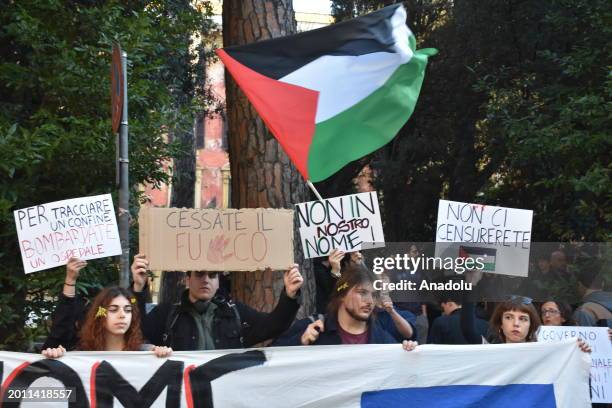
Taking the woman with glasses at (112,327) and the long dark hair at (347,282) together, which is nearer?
the woman with glasses at (112,327)

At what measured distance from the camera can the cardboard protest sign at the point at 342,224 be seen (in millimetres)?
6062

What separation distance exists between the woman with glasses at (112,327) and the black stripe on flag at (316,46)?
218 cm

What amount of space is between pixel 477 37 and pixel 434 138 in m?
2.18

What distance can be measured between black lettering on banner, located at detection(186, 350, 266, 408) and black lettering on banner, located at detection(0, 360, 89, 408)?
53 cm

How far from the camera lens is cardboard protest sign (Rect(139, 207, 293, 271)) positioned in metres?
5.70

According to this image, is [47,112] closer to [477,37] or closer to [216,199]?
[477,37]

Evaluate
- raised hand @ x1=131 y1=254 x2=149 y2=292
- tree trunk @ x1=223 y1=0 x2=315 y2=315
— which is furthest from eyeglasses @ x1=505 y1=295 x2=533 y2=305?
tree trunk @ x1=223 y1=0 x2=315 y2=315

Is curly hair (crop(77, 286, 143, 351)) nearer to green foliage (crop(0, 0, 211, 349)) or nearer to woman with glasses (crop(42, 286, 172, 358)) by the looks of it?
woman with glasses (crop(42, 286, 172, 358))

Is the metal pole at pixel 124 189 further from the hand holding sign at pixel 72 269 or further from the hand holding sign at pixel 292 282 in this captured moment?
the hand holding sign at pixel 292 282

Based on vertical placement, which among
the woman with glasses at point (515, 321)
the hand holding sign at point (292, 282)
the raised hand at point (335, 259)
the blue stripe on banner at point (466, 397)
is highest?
the raised hand at point (335, 259)

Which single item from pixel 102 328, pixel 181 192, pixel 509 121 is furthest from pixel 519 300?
pixel 181 192

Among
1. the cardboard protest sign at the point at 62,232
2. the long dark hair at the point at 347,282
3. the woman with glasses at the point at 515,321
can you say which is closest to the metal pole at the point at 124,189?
the cardboard protest sign at the point at 62,232

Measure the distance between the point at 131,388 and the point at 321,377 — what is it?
95cm

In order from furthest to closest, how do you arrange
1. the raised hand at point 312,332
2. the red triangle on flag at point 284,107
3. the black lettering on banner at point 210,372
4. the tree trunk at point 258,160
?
1. the tree trunk at point 258,160
2. the red triangle on flag at point 284,107
3. the raised hand at point 312,332
4. the black lettering on banner at point 210,372
